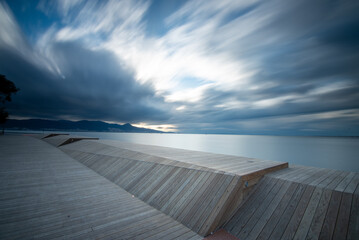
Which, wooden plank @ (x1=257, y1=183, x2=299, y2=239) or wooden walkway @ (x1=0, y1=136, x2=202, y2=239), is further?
wooden plank @ (x1=257, y1=183, x2=299, y2=239)

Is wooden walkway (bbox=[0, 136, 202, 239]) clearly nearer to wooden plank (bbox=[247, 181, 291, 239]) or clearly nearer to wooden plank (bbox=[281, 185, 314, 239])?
wooden plank (bbox=[247, 181, 291, 239])

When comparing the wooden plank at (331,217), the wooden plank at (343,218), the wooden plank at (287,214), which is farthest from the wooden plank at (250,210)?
the wooden plank at (343,218)

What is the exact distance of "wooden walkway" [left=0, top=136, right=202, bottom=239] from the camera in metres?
3.15

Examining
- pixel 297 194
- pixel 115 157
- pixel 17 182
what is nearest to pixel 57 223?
pixel 17 182

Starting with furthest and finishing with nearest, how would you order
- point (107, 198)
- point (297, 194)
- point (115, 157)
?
point (115, 157) → point (107, 198) → point (297, 194)

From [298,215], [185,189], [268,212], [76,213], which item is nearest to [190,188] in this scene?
[185,189]

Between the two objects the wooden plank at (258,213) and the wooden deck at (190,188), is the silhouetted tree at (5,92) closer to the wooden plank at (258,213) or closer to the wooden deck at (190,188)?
the wooden deck at (190,188)

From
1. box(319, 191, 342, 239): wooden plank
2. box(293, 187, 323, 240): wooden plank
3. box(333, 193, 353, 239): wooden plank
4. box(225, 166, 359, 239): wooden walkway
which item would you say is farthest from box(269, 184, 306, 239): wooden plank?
box(333, 193, 353, 239): wooden plank

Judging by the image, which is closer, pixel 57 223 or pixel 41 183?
pixel 57 223

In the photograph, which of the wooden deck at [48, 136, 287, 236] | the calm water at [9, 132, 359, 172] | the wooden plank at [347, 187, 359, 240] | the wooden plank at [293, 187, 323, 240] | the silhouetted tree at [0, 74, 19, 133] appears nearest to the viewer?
the wooden plank at [347, 187, 359, 240]

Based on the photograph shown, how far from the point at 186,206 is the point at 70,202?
3565mm

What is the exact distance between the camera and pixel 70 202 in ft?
14.6

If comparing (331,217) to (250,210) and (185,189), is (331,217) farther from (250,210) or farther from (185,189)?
(185,189)

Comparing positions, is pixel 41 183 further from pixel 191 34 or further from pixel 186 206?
pixel 191 34
